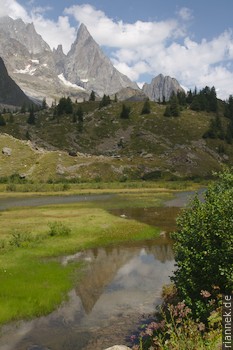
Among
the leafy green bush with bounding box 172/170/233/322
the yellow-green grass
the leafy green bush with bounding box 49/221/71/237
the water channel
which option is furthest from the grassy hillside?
the leafy green bush with bounding box 172/170/233/322

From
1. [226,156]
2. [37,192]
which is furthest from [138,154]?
[37,192]

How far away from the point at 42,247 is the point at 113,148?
137069mm

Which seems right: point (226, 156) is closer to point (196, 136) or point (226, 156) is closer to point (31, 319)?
point (196, 136)

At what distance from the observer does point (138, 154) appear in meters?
162

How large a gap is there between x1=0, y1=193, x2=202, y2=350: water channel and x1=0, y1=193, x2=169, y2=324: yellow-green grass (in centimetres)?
124

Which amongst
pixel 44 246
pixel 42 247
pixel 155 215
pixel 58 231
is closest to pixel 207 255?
pixel 42 247

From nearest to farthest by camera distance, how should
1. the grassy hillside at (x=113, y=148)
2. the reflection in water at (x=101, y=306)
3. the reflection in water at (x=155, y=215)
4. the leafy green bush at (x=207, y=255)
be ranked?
the leafy green bush at (x=207, y=255)
the reflection in water at (x=101, y=306)
the reflection in water at (x=155, y=215)
the grassy hillside at (x=113, y=148)

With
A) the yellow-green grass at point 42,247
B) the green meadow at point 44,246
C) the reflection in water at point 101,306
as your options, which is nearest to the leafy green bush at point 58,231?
the green meadow at point 44,246

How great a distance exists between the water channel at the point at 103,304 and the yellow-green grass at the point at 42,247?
124cm

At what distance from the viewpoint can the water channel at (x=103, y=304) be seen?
19062 mm

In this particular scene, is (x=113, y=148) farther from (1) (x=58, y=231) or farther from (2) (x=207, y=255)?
(2) (x=207, y=255)

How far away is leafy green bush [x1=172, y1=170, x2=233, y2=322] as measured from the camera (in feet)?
55.1

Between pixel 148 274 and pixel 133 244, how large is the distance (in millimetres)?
10768

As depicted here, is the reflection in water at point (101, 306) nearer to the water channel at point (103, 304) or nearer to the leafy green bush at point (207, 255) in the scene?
the water channel at point (103, 304)
